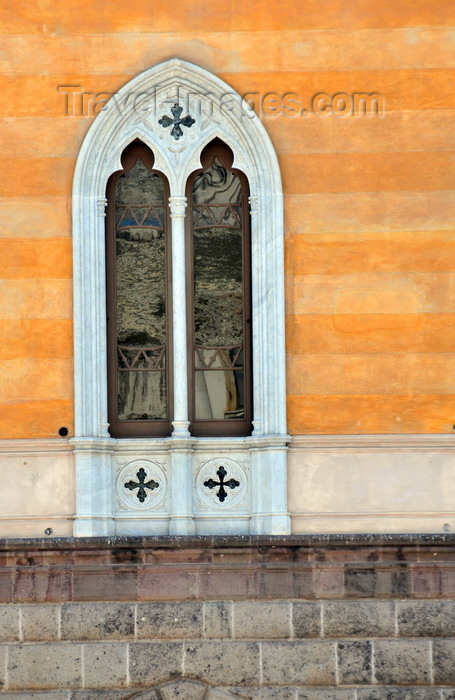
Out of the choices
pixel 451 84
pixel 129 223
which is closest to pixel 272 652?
pixel 129 223

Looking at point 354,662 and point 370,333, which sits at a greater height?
point 370,333

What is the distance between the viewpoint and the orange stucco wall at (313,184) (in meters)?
13.1

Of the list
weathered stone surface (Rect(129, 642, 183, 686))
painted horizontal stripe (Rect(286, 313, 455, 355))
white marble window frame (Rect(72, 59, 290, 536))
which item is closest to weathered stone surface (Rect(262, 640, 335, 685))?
weathered stone surface (Rect(129, 642, 183, 686))

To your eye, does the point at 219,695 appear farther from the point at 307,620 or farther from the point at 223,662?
the point at 307,620

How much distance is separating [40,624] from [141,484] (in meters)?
1.61

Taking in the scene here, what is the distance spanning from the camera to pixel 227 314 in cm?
1348

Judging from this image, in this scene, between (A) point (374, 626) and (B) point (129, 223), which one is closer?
(A) point (374, 626)

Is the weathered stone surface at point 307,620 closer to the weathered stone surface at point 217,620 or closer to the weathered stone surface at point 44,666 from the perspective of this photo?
the weathered stone surface at point 217,620

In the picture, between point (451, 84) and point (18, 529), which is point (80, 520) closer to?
point (18, 529)

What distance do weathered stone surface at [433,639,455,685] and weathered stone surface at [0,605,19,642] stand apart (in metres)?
3.89

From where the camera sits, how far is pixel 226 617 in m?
12.7

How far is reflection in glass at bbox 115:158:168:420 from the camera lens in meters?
13.4

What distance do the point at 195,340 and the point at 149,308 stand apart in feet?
1.84

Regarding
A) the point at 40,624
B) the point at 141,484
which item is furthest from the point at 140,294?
the point at 40,624
